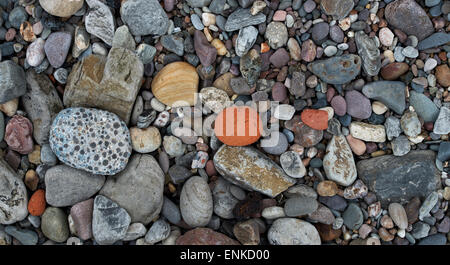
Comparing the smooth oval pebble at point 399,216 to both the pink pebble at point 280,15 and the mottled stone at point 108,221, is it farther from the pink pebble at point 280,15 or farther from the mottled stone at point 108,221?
the mottled stone at point 108,221

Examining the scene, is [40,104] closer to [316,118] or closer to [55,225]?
[55,225]

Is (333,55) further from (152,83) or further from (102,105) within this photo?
(102,105)

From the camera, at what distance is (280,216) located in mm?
2199

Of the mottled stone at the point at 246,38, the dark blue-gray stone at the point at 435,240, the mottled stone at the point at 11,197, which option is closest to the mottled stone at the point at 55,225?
the mottled stone at the point at 11,197

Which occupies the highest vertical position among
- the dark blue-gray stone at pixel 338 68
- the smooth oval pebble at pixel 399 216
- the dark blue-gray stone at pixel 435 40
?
the dark blue-gray stone at pixel 435 40

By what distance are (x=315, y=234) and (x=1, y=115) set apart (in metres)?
1.97

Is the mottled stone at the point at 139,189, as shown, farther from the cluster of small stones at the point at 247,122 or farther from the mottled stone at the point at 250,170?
the mottled stone at the point at 250,170

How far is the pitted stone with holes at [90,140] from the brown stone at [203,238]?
0.55 meters

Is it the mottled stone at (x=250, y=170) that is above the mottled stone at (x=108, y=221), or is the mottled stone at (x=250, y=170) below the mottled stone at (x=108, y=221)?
above

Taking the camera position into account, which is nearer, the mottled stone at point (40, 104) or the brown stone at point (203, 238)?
the brown stone at point (203, 238)

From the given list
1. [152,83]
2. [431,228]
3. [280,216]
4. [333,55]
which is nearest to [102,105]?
[152,83]

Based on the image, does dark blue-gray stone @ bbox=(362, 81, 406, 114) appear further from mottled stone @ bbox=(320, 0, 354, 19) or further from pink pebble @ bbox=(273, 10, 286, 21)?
pink pebble @ bbox=(273, 10, 286, 21)

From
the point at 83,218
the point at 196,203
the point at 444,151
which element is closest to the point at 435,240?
the point at 444,151

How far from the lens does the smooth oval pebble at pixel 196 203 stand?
214cm
